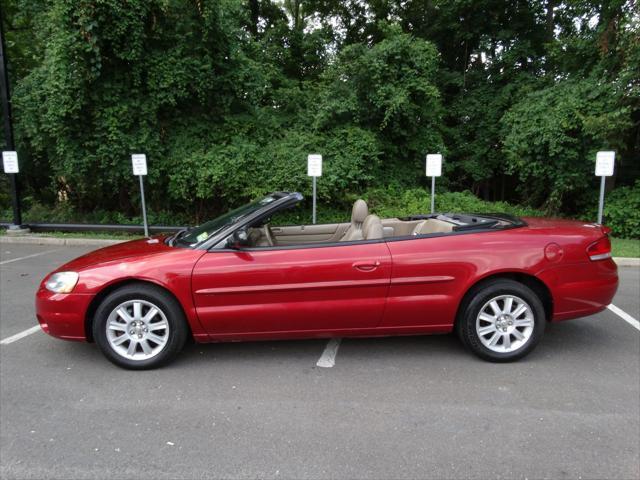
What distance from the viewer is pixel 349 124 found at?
40.1ft

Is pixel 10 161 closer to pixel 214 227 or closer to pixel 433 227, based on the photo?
pixel 214 227

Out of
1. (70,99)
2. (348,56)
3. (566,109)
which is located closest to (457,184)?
(566,109)

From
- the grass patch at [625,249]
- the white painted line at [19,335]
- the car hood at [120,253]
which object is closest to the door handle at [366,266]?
the car hood at [120,253]

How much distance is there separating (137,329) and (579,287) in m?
3.60

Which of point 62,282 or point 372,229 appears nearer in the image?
point 62,282

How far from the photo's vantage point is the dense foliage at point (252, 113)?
10.5 meters

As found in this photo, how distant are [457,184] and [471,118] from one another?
7.74 feet

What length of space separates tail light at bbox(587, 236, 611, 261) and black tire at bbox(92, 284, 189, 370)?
338cm

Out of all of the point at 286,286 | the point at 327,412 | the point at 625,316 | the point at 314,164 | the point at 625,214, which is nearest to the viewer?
the point at 327,412

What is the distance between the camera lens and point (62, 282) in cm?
343

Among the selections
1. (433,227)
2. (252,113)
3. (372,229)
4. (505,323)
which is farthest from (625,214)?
(372,229)

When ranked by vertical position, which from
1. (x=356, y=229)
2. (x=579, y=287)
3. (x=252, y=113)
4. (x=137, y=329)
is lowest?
(x=137, y=329)

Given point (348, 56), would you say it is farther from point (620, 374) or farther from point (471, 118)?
point (620, 374)

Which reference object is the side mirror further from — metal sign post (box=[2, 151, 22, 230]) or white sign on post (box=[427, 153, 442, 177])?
metal sign post (box=[2, 151, 22, 230])
